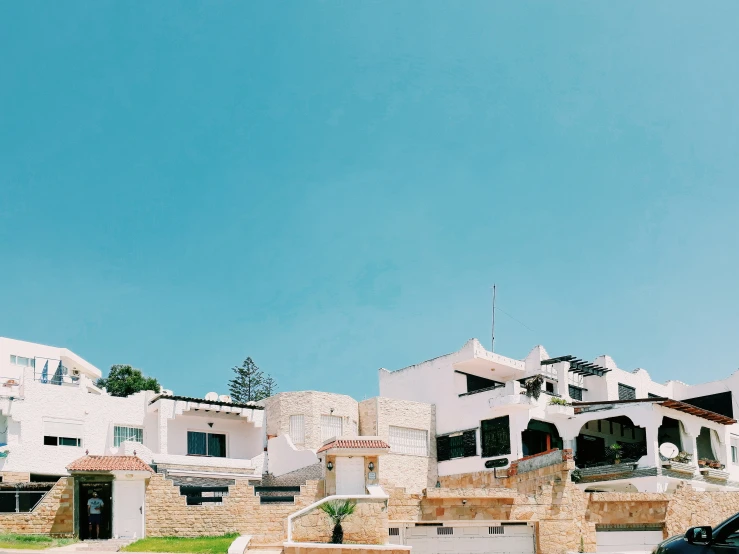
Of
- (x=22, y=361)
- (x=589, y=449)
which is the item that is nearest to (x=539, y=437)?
(x=589, y=449)

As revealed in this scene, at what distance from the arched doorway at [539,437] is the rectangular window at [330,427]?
9.12 m

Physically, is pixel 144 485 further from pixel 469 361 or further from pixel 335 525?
pixel 469 361

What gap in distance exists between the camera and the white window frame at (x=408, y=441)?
43.1m

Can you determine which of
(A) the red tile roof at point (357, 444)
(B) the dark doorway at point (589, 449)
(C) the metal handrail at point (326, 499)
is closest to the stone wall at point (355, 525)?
(C) the metal handrail at point (326, 499)

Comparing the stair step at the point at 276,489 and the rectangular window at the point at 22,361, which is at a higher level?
the rectangular window at the point at 22,361

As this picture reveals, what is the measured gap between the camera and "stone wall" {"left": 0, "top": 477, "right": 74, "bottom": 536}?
2631cm

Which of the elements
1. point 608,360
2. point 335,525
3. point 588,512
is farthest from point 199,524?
point 608,360

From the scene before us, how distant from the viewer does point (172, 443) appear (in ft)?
132

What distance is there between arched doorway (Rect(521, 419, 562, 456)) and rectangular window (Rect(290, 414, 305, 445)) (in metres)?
10.8

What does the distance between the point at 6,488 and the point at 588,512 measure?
2146cm

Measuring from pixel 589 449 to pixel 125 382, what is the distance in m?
39.6

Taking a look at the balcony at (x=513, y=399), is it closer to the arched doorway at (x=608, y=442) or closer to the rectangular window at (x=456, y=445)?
the rectangular window at (x=456, y=445)

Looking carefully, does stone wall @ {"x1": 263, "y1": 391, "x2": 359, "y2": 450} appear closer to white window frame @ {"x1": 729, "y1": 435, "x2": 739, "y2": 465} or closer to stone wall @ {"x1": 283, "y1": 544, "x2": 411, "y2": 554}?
stone wall @ {"x1": 283, "y1": 544, "x2": 411, "y2": 554}

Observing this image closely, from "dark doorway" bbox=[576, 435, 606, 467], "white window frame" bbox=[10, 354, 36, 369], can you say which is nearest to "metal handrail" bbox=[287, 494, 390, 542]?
"dark doorway" bbox=[576, 435, 606, 467]
